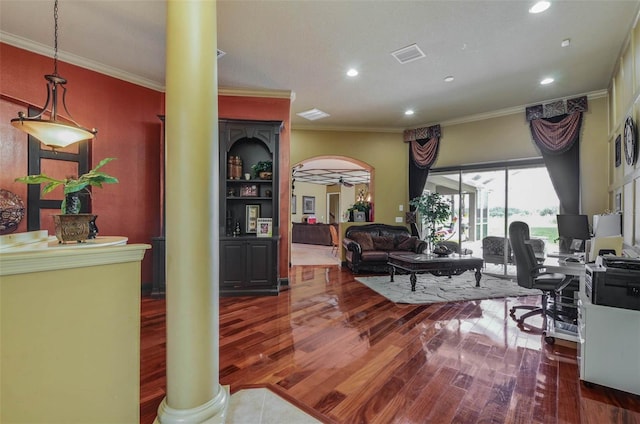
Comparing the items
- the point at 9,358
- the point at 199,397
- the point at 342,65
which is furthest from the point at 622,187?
the point at 9,358

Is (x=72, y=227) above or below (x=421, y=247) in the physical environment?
above

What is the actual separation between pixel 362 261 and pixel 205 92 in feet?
15.9

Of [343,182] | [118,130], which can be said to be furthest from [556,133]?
[343,182]

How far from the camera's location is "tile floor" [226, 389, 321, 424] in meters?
1.73

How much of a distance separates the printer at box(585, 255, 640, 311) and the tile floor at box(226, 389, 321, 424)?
2.26m

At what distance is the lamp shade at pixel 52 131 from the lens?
2.25 m

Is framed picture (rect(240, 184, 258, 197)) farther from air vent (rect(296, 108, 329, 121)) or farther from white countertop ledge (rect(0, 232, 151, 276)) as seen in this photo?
white countertop ledge (rect(0, 232, 151, 276))

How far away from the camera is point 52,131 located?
2350 mm

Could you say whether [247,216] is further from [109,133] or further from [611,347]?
[611,347]

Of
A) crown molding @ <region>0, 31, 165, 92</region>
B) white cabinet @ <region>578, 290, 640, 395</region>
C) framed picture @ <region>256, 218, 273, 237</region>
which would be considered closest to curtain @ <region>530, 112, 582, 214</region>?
white cabinet @ <region>578, 290, 640, 395</region>

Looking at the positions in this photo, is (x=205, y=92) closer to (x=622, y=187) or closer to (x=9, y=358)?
(x=9, y=358)

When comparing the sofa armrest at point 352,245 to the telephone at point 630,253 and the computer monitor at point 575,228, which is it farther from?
the telephone at point 630,253

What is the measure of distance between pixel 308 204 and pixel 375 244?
688cm

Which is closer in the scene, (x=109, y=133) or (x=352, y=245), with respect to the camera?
(x=109, y=133)
